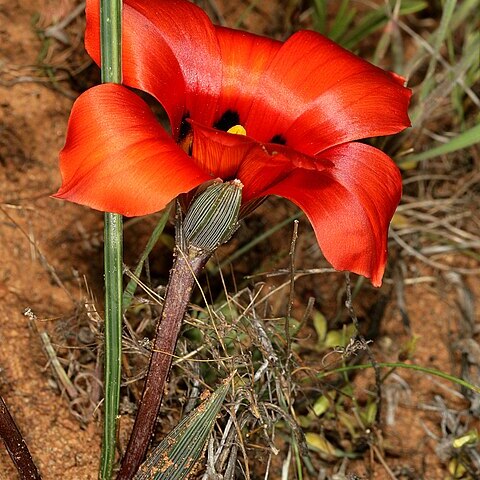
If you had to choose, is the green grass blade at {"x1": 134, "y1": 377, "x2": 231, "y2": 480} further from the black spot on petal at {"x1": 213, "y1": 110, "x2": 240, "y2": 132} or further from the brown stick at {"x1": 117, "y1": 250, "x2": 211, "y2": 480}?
the black spot on petal at {"x1": 213, "y1": 110, "x2": 240, "y2": 132}

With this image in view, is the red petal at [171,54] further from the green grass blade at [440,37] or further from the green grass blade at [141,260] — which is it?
the green grass blade at [440,37]

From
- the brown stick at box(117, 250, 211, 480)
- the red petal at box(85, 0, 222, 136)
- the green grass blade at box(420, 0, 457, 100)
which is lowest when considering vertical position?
the brown stick at box(117, 250, 211, 480)

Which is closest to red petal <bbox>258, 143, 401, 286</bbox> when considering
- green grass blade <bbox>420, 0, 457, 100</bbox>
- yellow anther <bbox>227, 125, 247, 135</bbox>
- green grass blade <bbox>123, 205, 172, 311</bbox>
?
yellow anther <bbox>227, 125, 247, 135</bbox>

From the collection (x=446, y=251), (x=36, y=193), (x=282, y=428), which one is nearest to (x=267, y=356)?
(x=282, y=428)

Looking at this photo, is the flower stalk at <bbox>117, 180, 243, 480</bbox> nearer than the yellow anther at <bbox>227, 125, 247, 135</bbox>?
Yes

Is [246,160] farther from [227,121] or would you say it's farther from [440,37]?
[440,37]

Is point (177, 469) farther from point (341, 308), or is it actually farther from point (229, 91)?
point (341, 308)
